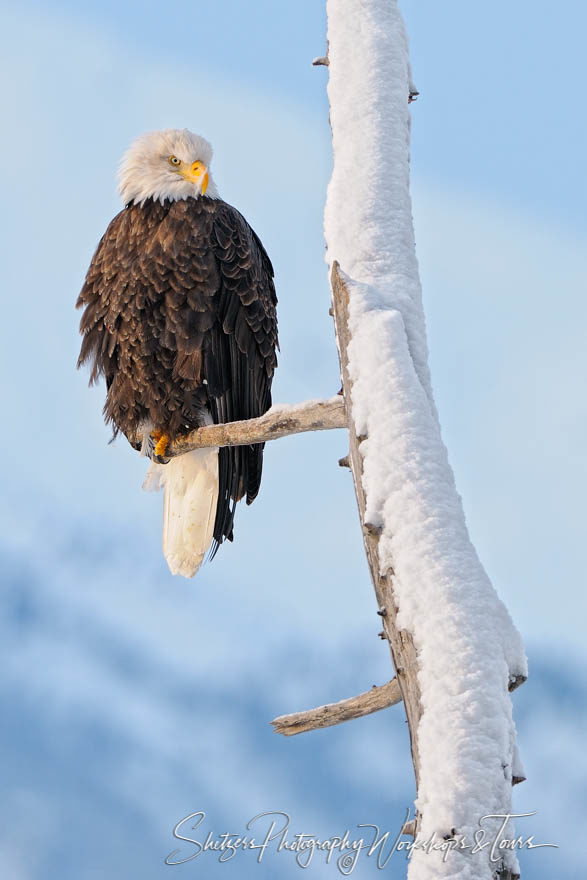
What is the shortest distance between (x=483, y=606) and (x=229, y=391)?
8.50 ft

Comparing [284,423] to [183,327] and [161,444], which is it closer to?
[183,327]

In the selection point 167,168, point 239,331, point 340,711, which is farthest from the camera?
point 167,168

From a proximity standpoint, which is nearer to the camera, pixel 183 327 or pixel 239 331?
pixel 183 327

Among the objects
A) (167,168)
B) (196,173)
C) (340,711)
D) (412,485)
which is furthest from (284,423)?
(167,168)

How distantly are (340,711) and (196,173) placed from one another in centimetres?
305

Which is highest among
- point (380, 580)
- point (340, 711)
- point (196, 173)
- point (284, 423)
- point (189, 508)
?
point (196, 173)

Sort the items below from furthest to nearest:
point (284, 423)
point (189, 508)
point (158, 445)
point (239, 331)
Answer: point (189, 508) < point (158, 445) < point (239, 331) < point (284, 423)

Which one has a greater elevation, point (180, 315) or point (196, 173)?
point (196, 173)

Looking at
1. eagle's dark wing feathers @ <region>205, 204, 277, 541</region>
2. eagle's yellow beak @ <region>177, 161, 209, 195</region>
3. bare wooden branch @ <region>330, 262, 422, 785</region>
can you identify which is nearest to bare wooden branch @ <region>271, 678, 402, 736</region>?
bare wooden branch @ <region>330, 262, 422, 785</region>

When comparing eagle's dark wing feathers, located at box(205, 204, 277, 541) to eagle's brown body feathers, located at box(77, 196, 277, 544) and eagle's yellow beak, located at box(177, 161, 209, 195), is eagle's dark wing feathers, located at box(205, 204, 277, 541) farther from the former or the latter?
eagle's yellow beak, located at box(177, 161, 209, 195)

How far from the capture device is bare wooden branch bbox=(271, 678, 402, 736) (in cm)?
328

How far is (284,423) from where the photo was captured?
3908 millimetres

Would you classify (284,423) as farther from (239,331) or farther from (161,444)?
(161,444)

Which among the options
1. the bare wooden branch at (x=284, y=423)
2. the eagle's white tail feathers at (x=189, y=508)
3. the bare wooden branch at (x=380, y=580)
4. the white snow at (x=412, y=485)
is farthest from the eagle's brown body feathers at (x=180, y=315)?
the bare wooden branch at (x=380, y=580)
